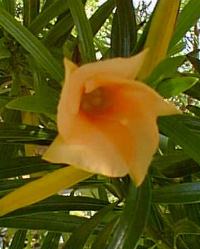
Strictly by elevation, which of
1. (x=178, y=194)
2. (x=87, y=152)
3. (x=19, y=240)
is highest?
(x=87, y=152)

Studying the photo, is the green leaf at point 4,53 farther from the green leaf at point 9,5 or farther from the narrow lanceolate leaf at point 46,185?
the narrow lanceolate leaf at point 46,185

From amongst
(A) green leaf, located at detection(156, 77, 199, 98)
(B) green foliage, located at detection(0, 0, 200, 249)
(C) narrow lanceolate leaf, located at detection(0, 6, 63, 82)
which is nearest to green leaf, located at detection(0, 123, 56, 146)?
(B) green foliage, located at detection(0, 0, 200, 249)

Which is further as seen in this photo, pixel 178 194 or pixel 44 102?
pixel 178 194

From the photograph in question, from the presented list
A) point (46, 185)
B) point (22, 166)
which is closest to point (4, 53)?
point (22, 166)

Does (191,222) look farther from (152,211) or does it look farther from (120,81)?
(120,81)

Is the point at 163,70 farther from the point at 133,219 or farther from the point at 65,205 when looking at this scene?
the point at 65,205

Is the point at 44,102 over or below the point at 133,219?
over

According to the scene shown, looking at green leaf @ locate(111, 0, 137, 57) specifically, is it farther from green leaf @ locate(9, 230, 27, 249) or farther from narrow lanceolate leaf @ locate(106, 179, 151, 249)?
green leaf @ locate(9, 230, 27, 249)
